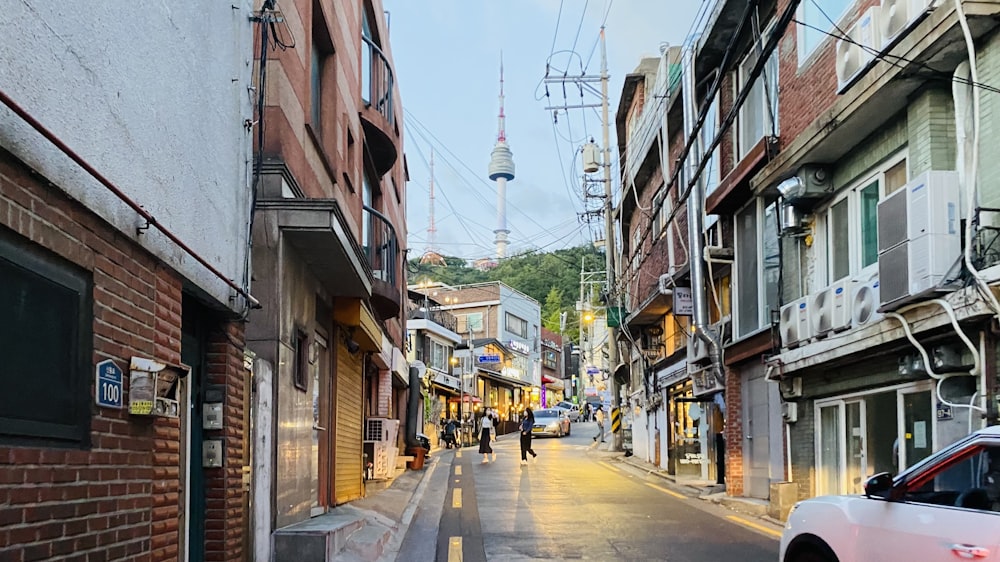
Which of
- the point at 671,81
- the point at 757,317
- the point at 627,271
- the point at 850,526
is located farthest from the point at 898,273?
the point at 627,271

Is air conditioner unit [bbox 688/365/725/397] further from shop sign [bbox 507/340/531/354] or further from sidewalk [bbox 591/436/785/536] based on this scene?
shop sign [bbox 507/340/531/354]

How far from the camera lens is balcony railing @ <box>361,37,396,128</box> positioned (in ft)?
54.5

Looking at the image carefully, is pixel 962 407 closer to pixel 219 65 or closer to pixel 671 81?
pixel 219 65

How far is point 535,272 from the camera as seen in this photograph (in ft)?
277

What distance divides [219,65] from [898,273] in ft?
26.5

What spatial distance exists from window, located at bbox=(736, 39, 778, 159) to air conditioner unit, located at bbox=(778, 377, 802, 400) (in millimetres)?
4260

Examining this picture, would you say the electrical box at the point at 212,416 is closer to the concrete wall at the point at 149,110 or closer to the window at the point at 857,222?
the concrete wall at the point at 149,110

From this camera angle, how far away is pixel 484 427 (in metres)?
28.0

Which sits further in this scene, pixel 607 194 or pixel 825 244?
pixel 607 194

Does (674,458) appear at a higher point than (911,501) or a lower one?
lower

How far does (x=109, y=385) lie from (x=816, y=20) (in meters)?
13.2

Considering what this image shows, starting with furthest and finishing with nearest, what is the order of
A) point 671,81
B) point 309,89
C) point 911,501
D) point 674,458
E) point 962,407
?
point 671,81 < point 674,458 < point 309,89 < point 962,407 < point 911,501

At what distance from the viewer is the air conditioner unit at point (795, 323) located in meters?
14.6

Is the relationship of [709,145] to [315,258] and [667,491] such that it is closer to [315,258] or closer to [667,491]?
[667,491]
